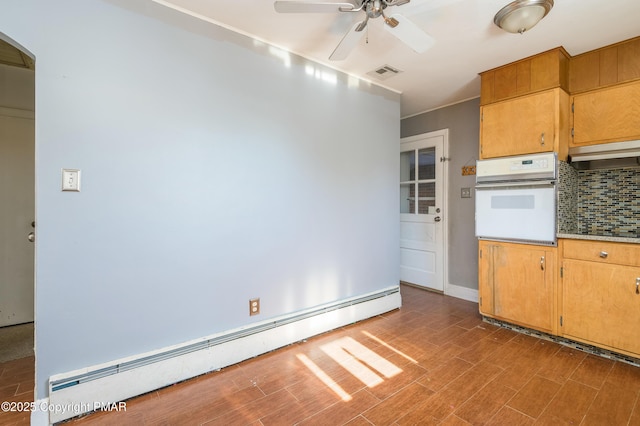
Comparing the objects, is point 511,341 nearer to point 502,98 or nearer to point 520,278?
point 520,278

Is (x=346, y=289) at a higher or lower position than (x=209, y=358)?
higher

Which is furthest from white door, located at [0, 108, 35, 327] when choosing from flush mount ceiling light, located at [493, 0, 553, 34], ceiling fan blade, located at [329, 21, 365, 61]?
flush mount ceiling light, located at [493, 0, 553, 34]

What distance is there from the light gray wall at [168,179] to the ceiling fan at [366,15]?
79cm

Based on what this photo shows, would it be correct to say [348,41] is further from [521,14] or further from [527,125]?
[527,125]

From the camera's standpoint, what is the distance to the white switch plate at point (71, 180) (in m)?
1.60

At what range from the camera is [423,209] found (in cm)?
404

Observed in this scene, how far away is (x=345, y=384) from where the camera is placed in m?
1.91

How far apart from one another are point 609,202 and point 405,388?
2.43 metres

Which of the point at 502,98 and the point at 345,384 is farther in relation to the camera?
the point at 502,98

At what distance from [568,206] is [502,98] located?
3.73 feet

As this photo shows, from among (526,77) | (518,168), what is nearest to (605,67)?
(526,77)

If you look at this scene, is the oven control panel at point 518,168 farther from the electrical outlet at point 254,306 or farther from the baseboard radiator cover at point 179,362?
the electrical outlet at point 254,306

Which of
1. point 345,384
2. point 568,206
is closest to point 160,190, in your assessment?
point 345,384

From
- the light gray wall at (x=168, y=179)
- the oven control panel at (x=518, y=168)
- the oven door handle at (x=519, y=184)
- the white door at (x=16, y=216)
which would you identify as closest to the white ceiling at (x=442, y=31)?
the light gray wall at (x=168, y=179)
